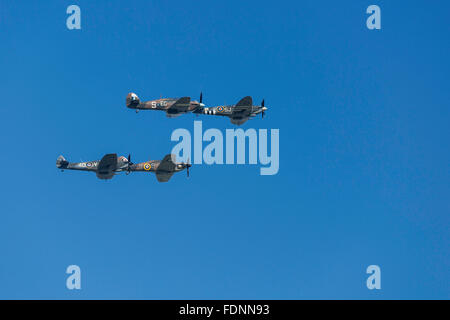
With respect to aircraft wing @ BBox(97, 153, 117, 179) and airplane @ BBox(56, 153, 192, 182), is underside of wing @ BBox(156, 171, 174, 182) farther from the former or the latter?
aircraft wing @ BBox(97, 153, 117, 179)

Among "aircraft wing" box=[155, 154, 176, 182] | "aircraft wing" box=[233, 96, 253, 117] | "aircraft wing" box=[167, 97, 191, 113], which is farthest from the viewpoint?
"aircraft wing" box=[233, 96, 253, 117]

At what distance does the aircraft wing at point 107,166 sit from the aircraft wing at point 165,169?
6.30 metres

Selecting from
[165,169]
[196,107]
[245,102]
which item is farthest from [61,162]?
[245,102]

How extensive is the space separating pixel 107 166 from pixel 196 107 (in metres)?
16.7

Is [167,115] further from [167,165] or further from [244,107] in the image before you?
[244,107]

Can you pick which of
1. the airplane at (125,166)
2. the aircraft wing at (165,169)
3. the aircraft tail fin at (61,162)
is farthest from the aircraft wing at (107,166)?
the aircraft wing at (165,169)

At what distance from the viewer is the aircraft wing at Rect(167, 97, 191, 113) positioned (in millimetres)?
114000

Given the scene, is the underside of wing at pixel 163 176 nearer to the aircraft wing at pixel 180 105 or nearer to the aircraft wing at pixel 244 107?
the aircraft wing at pixel 180 105

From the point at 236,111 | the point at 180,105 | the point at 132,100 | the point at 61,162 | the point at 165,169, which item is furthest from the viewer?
the point at 236,111

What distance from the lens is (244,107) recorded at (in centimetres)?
11825

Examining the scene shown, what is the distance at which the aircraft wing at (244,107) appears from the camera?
11753 centimetres

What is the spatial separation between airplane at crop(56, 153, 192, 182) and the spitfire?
7520mm

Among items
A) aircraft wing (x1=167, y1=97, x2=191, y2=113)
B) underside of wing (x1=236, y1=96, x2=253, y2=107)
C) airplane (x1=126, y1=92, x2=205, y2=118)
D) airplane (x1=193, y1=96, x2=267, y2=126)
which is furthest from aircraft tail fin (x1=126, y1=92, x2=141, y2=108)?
underside of wing (x1=236, y1=96, x2=253, y2=107)
